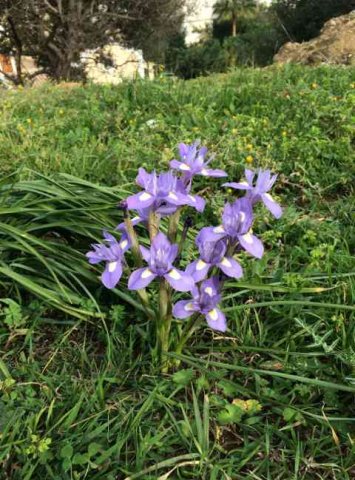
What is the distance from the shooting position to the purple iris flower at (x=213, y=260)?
1.27 m

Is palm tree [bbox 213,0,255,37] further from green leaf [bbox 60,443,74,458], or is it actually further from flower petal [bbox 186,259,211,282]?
green leaf [bbox 60,443,74,458]

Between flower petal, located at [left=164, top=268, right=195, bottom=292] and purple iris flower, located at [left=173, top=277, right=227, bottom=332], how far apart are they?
2.6 inches

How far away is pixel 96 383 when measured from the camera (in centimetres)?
158

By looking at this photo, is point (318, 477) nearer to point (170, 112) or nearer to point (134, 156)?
point (134, 156)

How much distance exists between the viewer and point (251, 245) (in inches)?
48.3

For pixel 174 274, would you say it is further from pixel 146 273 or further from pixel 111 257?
pixel 111 257

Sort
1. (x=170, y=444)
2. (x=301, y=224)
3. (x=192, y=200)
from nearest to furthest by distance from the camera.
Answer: (x=192, y=200) < (x=170, y=444) < (x=301, y=224)

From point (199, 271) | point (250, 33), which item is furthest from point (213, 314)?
point (250, 33)

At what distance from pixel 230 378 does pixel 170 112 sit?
2.59 m

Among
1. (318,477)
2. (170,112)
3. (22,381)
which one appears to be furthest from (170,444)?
(170,112)

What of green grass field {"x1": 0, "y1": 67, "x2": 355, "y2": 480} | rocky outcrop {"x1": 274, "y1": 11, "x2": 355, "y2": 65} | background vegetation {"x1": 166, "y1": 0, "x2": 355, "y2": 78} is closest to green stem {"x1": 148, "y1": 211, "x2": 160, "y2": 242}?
green grass field {"x1": 0, "y1": 67, "x2": 355, "y2": 480}

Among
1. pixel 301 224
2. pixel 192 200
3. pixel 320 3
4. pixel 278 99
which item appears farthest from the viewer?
pixel 320 3

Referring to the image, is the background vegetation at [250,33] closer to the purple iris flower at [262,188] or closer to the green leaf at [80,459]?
the purple iris flower at [262,188]

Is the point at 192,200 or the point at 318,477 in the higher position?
the point at 192,200
